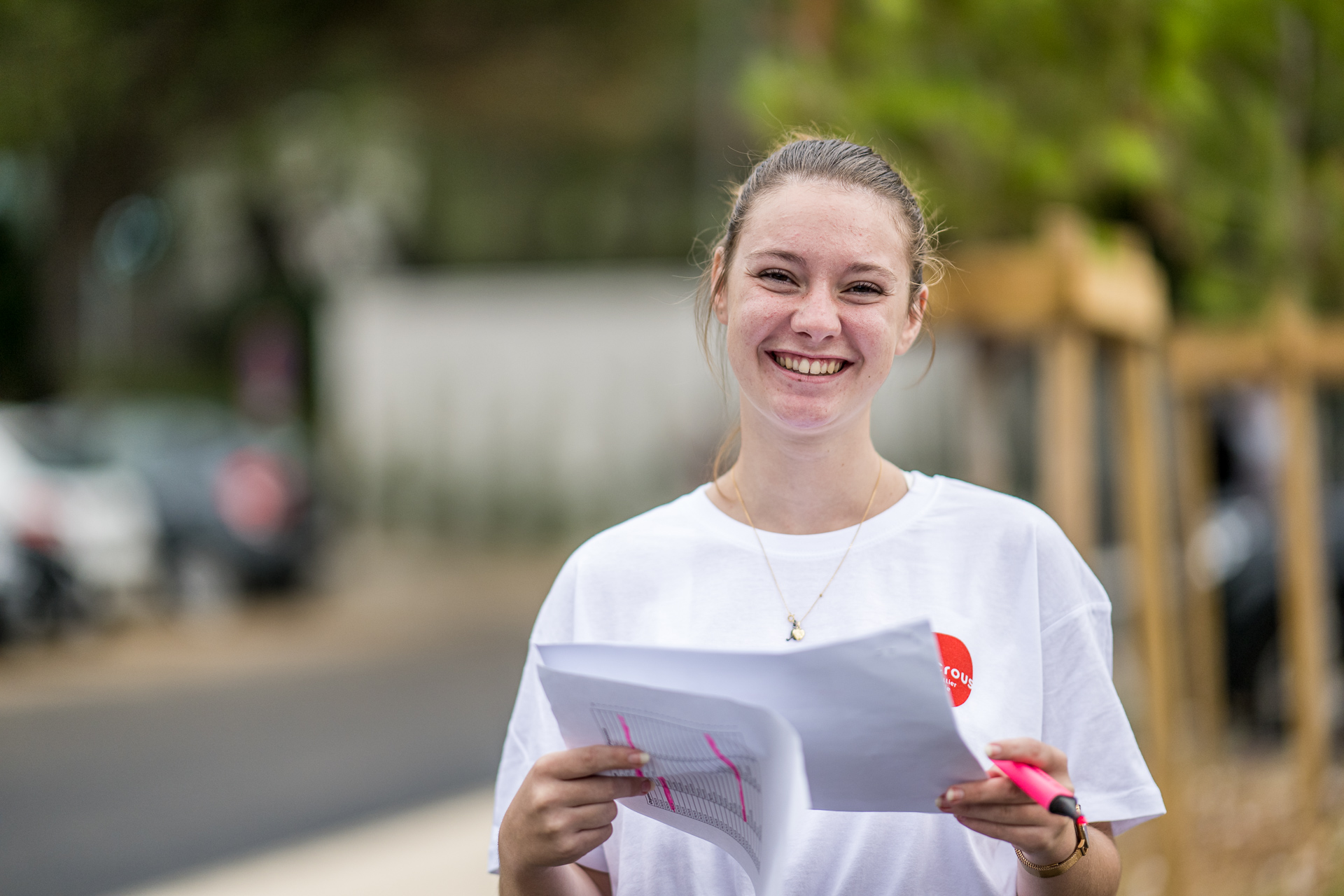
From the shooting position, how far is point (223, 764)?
24.6 ft

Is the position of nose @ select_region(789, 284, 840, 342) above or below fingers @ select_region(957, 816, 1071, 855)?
above

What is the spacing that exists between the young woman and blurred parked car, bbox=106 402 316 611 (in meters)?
11.2

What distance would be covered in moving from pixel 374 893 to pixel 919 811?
3916mm

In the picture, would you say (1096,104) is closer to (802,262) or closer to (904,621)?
(802,262)

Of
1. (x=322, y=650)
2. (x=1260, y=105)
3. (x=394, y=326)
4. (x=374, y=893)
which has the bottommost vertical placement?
(x=322, y=650)

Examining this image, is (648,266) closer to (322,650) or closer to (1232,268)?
(322,650)

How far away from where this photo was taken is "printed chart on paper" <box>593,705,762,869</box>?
1.41 m

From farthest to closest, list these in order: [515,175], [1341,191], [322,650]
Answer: [515,175] < [322,650] < [1341,191]

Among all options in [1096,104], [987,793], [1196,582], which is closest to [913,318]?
[987,793]

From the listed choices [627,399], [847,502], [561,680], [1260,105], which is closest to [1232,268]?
[1260,105]

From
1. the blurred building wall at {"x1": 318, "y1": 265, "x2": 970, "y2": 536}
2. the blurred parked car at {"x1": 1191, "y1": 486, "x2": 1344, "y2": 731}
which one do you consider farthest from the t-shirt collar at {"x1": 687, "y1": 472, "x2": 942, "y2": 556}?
the blurred building wall at {"x1": 318, "y1": 265, "x2": 970, "y2": 536}

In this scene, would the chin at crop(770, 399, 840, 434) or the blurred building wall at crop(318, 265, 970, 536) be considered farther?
the blurred building wall at crop(318, 265, 970, 536)

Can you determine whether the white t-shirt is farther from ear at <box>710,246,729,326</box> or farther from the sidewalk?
the sidewalk

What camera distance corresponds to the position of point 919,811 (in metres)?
1.52
